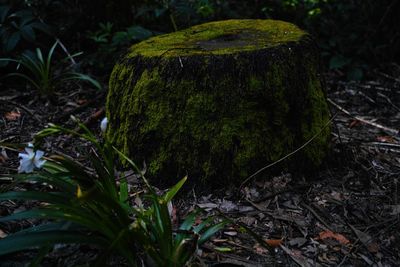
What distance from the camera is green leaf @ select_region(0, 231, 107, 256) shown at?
126 cm

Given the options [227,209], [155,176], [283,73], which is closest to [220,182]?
[227,209]

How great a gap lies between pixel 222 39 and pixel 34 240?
1.54 meters

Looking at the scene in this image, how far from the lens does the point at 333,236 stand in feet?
5.93

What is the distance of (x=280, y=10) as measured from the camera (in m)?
4.68

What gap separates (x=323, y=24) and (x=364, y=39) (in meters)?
0.43

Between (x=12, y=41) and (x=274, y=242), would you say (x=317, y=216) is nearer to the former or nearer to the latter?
(x=274, y=242)

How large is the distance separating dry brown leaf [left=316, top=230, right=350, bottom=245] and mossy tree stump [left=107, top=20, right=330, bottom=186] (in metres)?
0.44

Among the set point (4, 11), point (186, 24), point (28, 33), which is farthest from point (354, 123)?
point (4, 11)

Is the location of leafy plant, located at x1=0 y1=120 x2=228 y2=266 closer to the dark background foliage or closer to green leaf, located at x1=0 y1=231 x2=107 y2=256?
green leaf, located at x1=0 y1=231 x2=107 y2=256

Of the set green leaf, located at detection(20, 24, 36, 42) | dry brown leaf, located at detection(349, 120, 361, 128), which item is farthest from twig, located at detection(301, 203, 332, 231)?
green leaf, located at detection(20, 24, 36, 42)

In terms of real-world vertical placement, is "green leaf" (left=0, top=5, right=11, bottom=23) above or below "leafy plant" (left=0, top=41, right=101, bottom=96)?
above

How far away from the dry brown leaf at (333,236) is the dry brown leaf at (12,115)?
91.1 inches

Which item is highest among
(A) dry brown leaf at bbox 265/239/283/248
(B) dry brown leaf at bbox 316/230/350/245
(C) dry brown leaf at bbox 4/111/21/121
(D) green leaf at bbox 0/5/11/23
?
(D) green leaf at bbox 0/5/11/23

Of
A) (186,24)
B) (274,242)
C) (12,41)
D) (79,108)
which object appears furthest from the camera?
(186,24)
